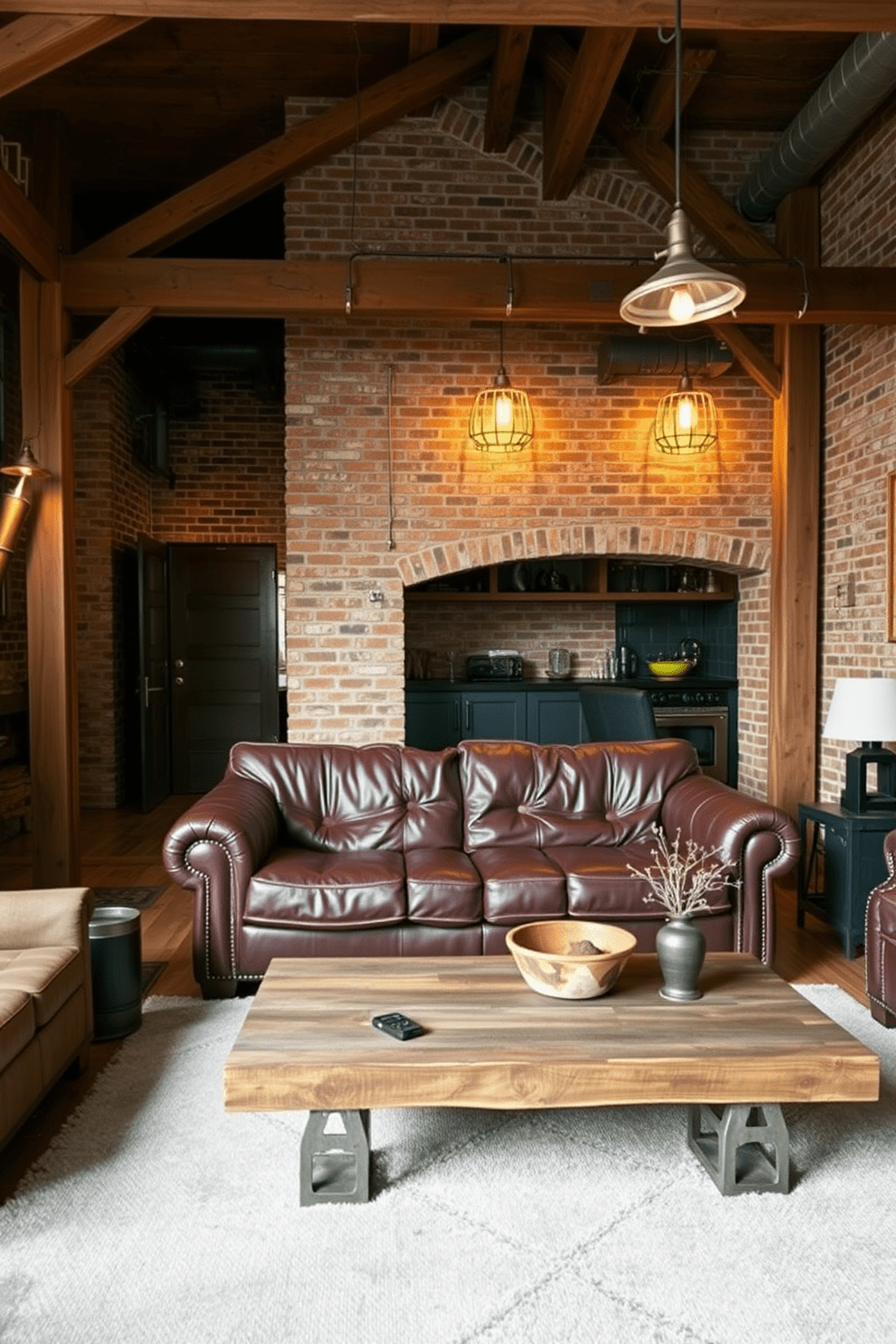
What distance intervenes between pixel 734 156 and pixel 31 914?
18.2 ft

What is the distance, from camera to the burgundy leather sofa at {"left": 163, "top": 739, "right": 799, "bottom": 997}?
354cm

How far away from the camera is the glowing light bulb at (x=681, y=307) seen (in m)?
2.90

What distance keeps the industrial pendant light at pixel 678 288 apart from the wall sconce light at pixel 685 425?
9.06 ft

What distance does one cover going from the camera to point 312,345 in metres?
5.76

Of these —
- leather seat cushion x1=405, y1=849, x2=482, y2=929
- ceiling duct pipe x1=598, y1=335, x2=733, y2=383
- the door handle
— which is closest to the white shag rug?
leather seat cushion x1=405, y1=849, x2=482, y2=929

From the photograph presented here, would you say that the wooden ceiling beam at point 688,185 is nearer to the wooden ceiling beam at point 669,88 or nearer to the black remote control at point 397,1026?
the wooden ceiling beam at point 669,88

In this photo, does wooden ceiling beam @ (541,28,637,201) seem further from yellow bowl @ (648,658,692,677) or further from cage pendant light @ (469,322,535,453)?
yellow bowl @ (648,658,692,677)

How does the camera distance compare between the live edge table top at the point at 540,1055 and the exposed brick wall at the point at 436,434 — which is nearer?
the live edge table top at the point at 540,1055

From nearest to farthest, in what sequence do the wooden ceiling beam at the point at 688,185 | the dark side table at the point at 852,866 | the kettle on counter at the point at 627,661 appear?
1. the dark side table at the point at 852,866
2. the wooden ceiling beam at the point at 688,185
3. the kettle on counter at the point at 627,661

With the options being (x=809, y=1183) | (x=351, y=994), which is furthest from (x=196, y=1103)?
(x=809, y=1183)

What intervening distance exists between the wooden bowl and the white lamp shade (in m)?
1.97

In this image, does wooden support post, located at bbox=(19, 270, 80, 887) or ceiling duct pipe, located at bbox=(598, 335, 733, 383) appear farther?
ceiling duct pipe, located at bbox=(598, 335, 733, 383)

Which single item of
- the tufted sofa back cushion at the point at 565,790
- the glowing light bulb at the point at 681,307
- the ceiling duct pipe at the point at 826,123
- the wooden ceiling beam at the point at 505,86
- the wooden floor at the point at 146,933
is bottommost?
the wooden floor at the point at 146,933

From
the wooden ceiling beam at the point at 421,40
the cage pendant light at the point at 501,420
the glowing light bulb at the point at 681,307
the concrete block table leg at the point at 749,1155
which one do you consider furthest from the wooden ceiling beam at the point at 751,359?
the concrete block table leg at the point at 749,1155
